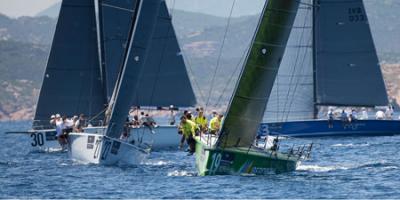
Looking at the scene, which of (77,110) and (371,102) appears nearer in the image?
(77,110)

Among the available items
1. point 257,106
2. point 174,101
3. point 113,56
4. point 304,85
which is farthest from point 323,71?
point 257,106

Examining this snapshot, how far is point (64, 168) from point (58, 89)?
15565 mm

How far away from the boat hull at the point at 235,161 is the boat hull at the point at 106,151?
583cm

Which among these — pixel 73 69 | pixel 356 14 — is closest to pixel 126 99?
pixel 73 69

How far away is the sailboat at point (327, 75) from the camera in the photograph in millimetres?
61094

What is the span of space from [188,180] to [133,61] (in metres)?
7.35

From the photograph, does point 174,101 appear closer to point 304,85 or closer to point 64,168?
point 304,85

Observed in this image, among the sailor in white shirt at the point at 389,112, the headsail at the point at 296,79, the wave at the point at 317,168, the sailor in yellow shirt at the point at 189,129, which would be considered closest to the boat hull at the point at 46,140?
the headsail at the point at 296,79

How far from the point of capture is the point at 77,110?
2210 inches

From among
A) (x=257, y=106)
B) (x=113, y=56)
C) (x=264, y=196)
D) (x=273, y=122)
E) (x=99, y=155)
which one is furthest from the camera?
(x=273, y=122)

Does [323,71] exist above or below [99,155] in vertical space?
above

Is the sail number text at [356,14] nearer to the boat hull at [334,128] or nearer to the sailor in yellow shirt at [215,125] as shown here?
the boat hull at [334,128]

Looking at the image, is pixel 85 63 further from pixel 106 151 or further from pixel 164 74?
pixel 106 151

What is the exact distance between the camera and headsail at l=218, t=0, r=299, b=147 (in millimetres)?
33875
